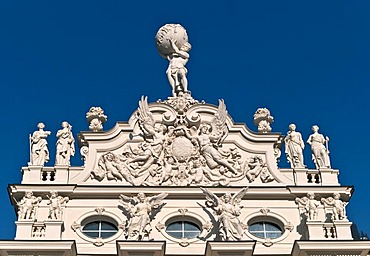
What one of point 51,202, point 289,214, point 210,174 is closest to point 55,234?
point 51,202

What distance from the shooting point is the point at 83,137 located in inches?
875

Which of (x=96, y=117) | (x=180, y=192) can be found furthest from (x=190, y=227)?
(x=96, y=117)

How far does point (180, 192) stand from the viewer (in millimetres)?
20969

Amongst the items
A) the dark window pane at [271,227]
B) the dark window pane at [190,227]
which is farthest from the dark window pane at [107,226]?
the dark window pane at [271,227]

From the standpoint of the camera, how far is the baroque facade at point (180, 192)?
19.9m

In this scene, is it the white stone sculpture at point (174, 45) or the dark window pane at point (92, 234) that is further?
the white stone sculpture at point (174, 45)

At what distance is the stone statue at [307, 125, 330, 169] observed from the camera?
2175 centimetres

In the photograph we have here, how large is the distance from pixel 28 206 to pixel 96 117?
3.51 meters

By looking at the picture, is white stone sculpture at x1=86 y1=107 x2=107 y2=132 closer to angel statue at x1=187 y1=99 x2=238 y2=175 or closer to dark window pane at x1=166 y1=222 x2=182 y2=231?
angel statue at x1=187 y1=99 x2=238 y2=175

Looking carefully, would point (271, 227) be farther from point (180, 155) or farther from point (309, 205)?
point (180, 155)

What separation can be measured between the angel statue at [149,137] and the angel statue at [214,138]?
83 centimetres

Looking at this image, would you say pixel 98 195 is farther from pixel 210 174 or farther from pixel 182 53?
pixel 182 53

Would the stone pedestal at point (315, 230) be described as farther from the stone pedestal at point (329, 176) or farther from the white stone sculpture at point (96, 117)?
the white stone sculpture at point (96, 117)

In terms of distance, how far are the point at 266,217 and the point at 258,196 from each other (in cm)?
59
